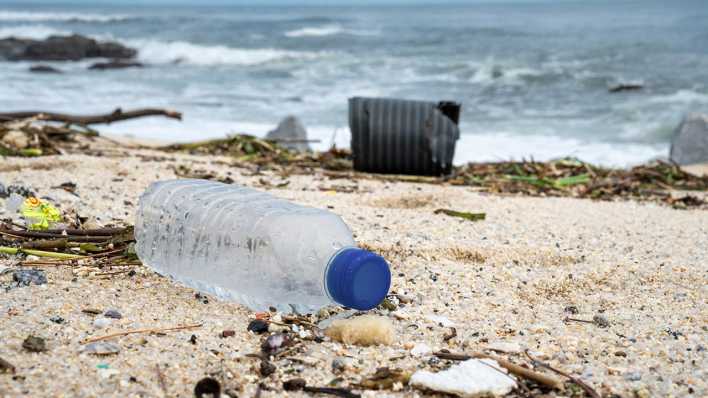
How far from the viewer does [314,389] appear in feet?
5.44

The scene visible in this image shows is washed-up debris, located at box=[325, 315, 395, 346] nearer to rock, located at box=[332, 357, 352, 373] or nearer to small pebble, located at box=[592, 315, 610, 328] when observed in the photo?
rock, located at box=[332, 357, 352, 373]

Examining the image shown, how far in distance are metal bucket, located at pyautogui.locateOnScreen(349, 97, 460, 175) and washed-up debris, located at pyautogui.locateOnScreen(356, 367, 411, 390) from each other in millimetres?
3508

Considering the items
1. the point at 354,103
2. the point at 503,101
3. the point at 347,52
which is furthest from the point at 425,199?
the point at 347,52

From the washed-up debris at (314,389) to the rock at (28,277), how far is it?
0.94m

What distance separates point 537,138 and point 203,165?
22.9 ft

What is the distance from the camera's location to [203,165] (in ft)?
16.4

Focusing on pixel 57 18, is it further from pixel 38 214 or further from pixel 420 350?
pixel 420 350

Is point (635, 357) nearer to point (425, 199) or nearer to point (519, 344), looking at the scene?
point (519, 344)

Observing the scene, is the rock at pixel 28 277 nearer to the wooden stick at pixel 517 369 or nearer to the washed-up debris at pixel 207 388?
the washed-up debris at pixel 207 388

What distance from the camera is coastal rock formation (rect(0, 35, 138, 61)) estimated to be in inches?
958

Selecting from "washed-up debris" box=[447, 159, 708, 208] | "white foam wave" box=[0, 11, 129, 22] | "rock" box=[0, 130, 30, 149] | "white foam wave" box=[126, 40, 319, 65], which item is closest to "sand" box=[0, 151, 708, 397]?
"washed-up debris" box=[447, 159, 708, 208]

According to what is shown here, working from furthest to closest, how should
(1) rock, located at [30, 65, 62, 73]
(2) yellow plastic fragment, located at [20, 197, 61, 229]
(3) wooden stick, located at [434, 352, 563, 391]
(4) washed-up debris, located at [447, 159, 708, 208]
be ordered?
(1) rock, located at [30, 65, 62, 73], (4) washed-up debris, located at [447, 159, 708, 208], (2) yellow plastic fragment, located at [20, 197, 61, 229], (3) wooden stick, located at [434, 352, 563, 391]

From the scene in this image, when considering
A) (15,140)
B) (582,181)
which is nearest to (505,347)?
(582,181)

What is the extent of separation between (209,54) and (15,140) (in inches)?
882
